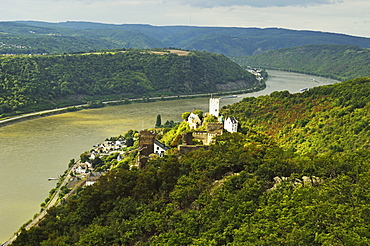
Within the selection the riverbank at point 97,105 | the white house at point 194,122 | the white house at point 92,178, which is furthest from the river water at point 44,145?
the white house at point 194,122

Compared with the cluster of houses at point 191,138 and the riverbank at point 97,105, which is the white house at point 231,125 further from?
the riverbank at point 97,105

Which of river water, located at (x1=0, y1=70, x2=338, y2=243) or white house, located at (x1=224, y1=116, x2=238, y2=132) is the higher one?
white house, located at (x1=224, y1=116, x2=238, y2=132)

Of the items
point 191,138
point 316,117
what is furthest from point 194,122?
point 316,117

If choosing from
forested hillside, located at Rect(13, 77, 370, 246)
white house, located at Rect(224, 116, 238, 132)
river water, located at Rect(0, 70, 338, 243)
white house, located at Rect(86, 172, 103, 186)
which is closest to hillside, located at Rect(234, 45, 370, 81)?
river water, located at Rect(0, 70, 338, 243)

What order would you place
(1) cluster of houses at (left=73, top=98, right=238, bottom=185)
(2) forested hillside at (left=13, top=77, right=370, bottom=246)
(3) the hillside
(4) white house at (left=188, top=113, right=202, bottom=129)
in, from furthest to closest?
1. (3) the hillside
2. (4) white house at (left=188, top=113, right=202, bottom=129)
3. (1) cluster of houses at (left=73, top=98, right=238, bottom=185)
4. (2) forested hillside at (left=13, top=77, right=370, bottom=246)

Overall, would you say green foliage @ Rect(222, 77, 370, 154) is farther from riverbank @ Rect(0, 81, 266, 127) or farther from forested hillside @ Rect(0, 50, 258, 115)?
forested hillside @ Rect(0, 50, 258, 115)

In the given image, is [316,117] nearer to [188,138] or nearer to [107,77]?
[188,138]

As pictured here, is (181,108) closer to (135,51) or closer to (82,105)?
(82,105)
